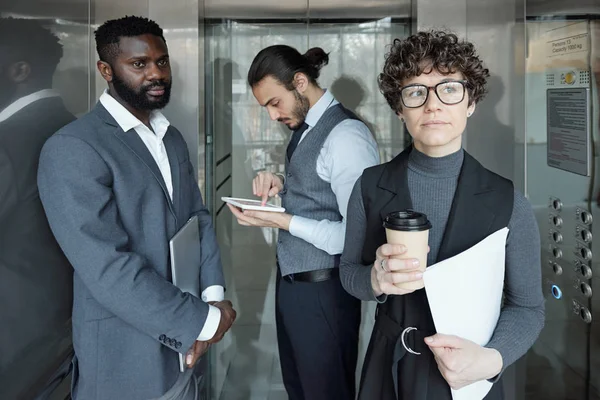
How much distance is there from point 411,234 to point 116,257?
81cm

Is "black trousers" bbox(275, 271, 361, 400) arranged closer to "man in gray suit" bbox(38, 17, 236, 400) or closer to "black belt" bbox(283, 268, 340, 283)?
"black belt" bbox(283, 268, 340, 283)

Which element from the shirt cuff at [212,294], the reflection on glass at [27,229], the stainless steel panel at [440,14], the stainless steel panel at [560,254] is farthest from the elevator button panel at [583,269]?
the reflection on glass at [27,229]

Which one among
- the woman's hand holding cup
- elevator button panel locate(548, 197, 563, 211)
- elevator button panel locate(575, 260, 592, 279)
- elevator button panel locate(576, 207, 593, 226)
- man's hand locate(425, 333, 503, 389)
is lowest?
man's hand locate(425, 333, 503, 389)

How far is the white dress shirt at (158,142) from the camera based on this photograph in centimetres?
183

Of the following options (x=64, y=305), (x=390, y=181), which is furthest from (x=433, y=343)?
(x=64, y=305)

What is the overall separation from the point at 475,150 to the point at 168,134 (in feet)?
5.29

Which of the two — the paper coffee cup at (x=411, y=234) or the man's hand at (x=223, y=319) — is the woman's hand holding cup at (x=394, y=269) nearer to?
the paper coffee cup at (x=411, y=234)

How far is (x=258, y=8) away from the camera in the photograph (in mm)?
3189

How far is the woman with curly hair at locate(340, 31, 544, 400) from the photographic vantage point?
1425mm

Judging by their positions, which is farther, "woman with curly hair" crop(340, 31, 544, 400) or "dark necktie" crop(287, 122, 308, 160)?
"dark necktie" crop(287, 122, 308, 160)

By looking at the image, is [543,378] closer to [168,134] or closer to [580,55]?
[580,55]

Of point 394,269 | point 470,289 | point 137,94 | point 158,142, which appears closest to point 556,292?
point 470,289

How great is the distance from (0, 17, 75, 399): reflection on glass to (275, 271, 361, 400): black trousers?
31.4 inches

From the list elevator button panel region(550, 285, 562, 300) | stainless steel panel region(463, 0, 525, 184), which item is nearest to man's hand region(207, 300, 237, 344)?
elevator button panel region(550, 285, 562, 300)
